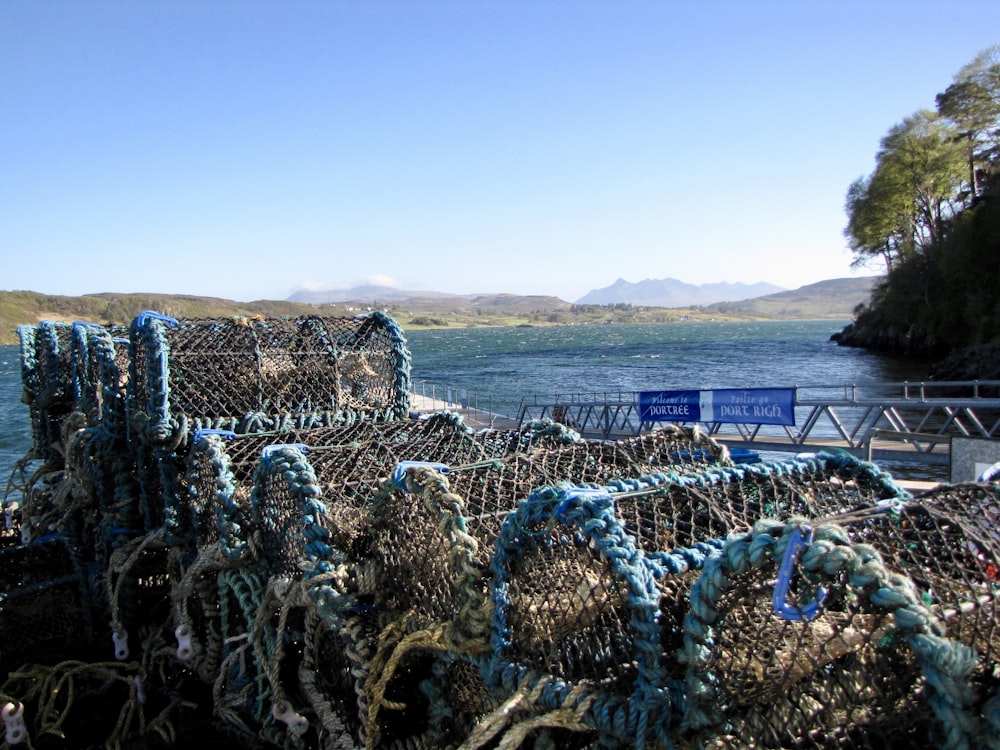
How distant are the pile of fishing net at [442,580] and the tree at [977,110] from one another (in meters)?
47.6

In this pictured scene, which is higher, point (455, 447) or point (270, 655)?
point (455, 447)

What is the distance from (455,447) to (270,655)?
195cm

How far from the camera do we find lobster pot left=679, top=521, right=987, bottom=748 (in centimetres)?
195

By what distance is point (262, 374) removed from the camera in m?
5.88

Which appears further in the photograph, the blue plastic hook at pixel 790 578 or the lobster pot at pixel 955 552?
the lobster pot at pixel 955 552

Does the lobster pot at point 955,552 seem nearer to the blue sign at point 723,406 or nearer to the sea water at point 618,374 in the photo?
the blue sign at point 723,406

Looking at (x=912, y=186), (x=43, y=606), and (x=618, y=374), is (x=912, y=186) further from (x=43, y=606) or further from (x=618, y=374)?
(x=43, y=606)

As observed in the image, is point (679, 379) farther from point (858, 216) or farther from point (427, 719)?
point (427, 719)

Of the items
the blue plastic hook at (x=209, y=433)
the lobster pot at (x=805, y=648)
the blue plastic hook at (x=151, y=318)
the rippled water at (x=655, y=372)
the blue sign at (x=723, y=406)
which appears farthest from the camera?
the rippled water at (x=655, y=372)

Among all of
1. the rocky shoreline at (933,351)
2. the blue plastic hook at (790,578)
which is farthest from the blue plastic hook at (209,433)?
the rocky shoreline at (933,351)

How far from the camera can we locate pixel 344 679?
3.65 metres

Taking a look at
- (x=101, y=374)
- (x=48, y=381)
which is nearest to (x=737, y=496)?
(x=101, y=374)

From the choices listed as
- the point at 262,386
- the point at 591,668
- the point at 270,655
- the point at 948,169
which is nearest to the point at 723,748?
the point at 591,668

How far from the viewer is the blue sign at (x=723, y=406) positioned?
38.7 ft
